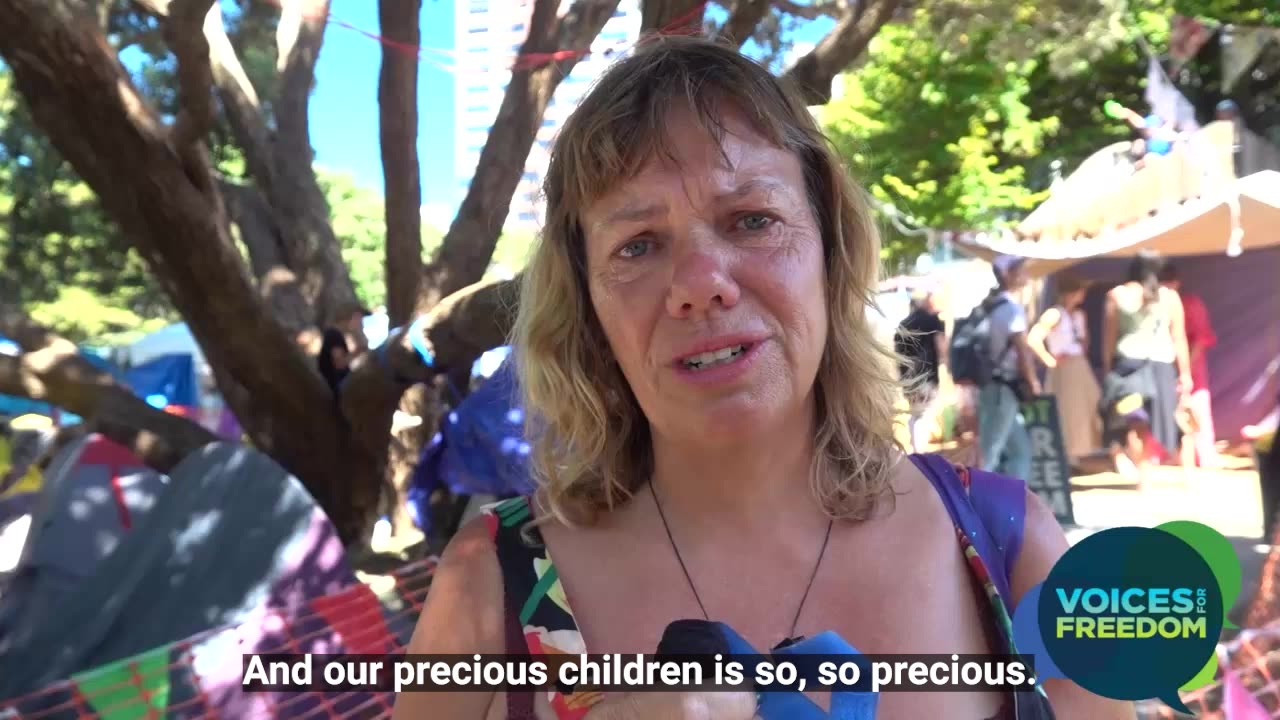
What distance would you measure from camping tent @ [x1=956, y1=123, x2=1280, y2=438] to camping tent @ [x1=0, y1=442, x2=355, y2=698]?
15.3 ft

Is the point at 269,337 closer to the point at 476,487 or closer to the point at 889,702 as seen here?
the point at 476,487

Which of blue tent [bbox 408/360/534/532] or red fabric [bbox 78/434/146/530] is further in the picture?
blue tent [bbox 408/360/534/532]

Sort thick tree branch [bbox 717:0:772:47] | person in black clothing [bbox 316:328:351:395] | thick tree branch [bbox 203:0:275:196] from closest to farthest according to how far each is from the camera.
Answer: thick tree branch [bbox 717:0:772:47] → person in black clothing [bbox 316:328:351:395] → thick tree branch [bbox 203:0:275:196]

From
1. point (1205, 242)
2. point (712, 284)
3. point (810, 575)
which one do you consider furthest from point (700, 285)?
point (1205, 242)

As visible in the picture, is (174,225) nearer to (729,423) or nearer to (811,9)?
(729,423)

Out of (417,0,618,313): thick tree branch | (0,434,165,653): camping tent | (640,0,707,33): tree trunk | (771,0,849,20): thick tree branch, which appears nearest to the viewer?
(0,434,165,653): camping tent

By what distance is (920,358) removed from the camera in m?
2.10

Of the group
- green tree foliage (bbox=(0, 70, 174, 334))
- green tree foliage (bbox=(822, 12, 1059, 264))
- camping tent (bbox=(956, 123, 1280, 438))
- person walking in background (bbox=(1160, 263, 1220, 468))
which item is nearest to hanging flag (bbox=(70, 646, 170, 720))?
person walking in background (bbox=(1160, 263, 1220, 468))

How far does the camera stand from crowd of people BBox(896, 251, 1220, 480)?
2727 millimetres

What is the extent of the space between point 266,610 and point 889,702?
3.01 m

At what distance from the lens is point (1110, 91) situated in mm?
15930

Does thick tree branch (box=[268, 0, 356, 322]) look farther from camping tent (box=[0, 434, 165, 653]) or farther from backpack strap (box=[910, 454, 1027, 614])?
backpack strap (box=[910, 454, 1027, 614])

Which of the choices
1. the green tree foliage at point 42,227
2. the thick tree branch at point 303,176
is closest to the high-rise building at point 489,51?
the thick tree branch at point 303,176

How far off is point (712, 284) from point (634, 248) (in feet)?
0.42
